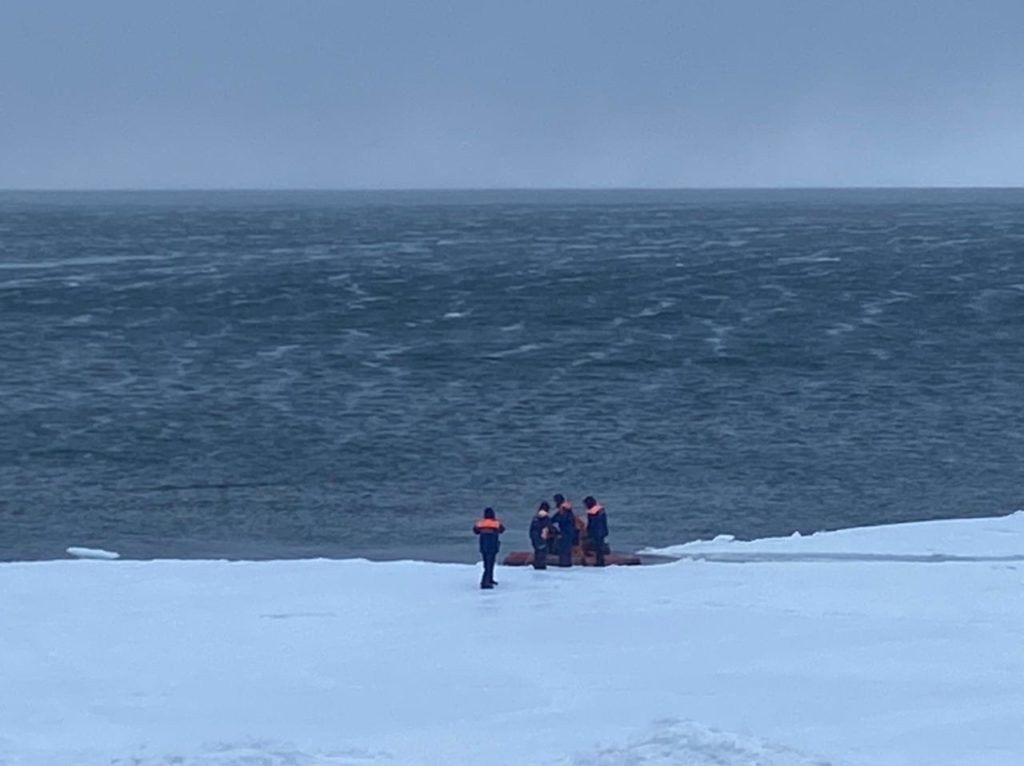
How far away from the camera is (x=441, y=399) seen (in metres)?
56.4

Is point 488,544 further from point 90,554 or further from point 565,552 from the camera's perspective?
point 90,554

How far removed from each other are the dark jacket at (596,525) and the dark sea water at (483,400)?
3685 millimetres

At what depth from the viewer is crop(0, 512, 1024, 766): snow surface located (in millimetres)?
20609

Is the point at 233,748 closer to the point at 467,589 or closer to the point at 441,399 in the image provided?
the point at 467,589

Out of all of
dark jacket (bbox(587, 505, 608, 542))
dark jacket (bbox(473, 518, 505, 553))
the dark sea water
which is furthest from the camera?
the dark sea water

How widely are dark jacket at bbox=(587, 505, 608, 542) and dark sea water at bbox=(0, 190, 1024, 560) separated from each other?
→ 3.69 m

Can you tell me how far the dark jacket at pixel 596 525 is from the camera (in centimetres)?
3030

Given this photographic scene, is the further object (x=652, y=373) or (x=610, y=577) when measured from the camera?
(x=652, y=373)

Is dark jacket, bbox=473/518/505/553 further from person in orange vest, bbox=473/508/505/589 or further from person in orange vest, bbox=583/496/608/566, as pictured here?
Answer: person in orange vest, bbox=583/496/608/566

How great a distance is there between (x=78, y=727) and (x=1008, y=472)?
29.1 m

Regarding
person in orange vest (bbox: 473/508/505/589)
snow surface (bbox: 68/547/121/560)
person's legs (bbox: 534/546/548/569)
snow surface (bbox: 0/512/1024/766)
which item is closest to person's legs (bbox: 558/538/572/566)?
snow surface (bbox: 0/512/1024/766)

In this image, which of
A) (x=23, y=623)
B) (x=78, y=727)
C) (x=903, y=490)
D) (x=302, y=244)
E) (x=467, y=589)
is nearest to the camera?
(x=78, y=727)

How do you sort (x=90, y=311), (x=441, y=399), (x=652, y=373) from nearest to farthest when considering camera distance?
(x=441, y=399) < (x=652, y=373) < (x=90, y=311)

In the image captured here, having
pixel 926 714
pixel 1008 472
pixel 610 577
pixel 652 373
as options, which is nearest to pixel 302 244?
pixel 652 373
